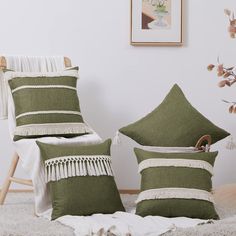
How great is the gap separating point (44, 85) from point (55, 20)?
2.33 ft

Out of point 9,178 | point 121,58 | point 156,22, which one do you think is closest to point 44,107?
point 9,178

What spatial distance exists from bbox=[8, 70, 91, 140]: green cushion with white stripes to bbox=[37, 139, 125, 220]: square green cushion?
0.70ft

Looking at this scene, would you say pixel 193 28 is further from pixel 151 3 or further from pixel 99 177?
pixel 99 177

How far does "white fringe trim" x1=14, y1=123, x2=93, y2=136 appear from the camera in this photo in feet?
9.83

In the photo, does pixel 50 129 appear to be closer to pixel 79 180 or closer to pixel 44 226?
pixel 79 180

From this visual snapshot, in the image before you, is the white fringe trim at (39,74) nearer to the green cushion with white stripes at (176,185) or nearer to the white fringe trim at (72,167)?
the white fringe trim at (72,167)

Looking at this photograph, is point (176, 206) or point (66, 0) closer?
point (176, 206)

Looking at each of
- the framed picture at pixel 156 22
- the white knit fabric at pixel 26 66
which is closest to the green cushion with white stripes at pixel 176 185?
the white knit fabric at pixel 26 66

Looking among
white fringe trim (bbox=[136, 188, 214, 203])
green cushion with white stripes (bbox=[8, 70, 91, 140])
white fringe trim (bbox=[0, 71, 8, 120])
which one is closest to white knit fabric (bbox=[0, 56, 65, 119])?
white fringe trim (bbox=[0, 71, 8, 120])

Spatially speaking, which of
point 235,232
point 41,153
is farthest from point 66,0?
point 235,232

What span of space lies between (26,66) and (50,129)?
455 millimetres

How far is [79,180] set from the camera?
2.75m

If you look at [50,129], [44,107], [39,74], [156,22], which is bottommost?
[50,129]

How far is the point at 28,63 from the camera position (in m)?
3.30
